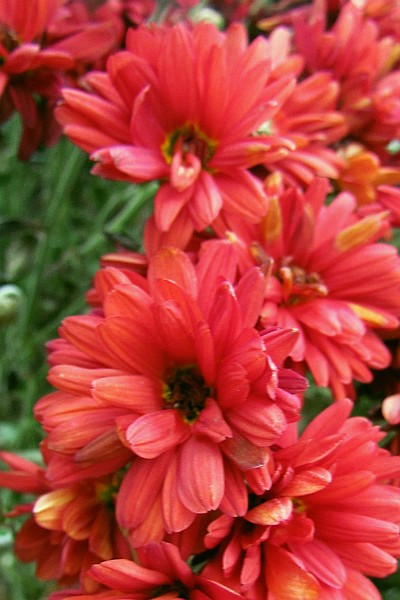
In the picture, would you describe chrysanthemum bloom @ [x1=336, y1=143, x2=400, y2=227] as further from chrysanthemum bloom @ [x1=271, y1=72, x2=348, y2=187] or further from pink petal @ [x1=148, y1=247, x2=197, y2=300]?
pink petal @ [x1=148, y1=247, x2=197, y2=300]

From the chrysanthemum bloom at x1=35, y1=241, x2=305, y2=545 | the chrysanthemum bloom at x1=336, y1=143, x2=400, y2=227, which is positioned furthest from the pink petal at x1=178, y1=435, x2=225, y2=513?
the chrysanthemum bloom at x1=336, y1=143, x2=400, y2=227

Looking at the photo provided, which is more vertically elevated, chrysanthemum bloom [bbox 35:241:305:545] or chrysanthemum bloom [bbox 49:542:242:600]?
chrysanthemum bloom [bbox 35:241:305:545]

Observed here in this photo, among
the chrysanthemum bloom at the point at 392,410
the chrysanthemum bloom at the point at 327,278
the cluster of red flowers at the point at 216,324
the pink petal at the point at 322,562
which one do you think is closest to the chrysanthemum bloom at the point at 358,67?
the cluster of red flowers at the point at 216,324

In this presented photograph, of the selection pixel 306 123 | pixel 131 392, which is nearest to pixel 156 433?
pixel 131 392

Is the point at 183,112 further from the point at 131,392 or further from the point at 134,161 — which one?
the point at 131,392

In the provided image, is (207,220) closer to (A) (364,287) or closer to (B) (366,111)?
(A) (364,287)

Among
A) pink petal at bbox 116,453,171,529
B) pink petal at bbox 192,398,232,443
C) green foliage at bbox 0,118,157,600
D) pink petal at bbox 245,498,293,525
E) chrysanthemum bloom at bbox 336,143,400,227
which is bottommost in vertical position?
green foliage at bbox 0,118,157,600
